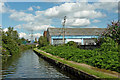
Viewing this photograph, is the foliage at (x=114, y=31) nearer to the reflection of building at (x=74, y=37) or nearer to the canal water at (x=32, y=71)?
the canal water at (x=32, y=71)

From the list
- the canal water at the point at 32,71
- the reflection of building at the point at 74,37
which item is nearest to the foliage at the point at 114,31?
the canal water at the point at 32,71

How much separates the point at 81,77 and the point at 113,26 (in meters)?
8.02

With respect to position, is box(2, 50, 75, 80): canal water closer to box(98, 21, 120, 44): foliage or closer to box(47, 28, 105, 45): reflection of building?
box(98, 21, 120, 44): foliage

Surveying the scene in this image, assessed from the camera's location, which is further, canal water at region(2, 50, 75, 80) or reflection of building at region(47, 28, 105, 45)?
reflection of building at region(47, 28, 105, 45)

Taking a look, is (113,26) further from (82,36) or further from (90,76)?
(82,36)

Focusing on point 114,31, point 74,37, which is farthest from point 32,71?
point 74,37

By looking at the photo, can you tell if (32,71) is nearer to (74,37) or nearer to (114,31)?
(114,31)

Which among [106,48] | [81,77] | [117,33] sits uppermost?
[117,33]

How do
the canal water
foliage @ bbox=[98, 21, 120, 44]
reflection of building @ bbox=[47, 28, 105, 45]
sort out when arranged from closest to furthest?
the canal water → foliage @ bbox=[98, 21, 120, 44] → reflection of building @ bbox=[47, 28, 105, 45]

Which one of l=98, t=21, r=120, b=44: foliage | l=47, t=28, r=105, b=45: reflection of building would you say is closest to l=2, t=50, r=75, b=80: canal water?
l=98, t=21, r=120, b=44: foliage

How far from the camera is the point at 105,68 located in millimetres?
9188

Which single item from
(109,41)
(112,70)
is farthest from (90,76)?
(109,41)

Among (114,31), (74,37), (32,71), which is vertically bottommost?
(32,71)

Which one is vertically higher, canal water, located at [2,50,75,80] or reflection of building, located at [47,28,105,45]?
reflection of building, located at [47,28,105,45]
